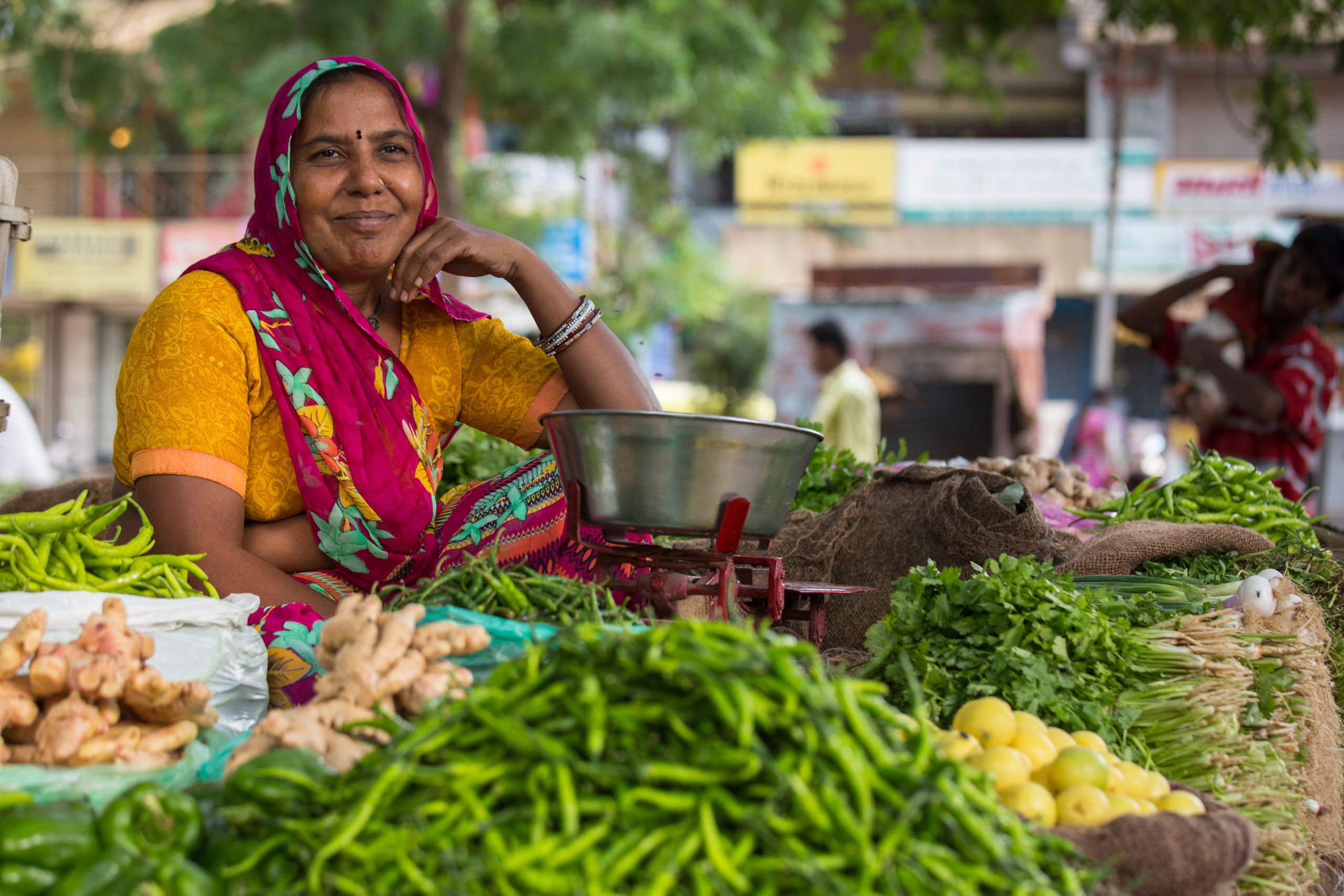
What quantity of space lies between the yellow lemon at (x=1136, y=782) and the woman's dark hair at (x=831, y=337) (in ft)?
18.6

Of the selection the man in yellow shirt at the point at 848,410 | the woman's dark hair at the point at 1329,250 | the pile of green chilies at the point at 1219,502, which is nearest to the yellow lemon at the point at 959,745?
the pile of green chilies at the point at 1219,502

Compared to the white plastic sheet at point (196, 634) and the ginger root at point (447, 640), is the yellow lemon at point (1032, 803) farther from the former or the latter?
the white plastic sheet at point (196, 634)

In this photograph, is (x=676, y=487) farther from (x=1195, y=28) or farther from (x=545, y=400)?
(x=1195, y=28)

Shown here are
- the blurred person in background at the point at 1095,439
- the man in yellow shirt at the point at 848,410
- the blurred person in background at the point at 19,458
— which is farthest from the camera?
the blurred person in background at the point at 1095,439

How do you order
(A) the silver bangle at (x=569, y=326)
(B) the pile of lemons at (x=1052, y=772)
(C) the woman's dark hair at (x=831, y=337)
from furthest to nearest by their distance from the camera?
(C) the woman's dark hair at (x=831, y=337) < (A) the silver bangle at (x=569, y=326) < (B) the pile of lemons at (x=1052, y=772)

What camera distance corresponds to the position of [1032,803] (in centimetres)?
168

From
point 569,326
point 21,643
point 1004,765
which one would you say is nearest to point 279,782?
point 21,643

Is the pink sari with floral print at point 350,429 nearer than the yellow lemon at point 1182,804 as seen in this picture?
No

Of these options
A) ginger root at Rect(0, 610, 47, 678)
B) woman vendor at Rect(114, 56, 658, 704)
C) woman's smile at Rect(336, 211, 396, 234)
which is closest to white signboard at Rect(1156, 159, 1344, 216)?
woman vendor at Rect(114, 56, 658, 704)

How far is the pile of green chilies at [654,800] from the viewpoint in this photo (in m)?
1.34

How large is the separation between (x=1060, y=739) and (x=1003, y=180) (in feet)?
54.7

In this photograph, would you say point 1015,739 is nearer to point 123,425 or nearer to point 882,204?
point 123,425

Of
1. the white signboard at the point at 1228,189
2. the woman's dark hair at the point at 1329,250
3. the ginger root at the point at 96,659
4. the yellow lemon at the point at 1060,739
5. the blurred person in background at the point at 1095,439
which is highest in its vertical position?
the white signboard at the point at 1228,189

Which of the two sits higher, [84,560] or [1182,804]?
[84,560]
